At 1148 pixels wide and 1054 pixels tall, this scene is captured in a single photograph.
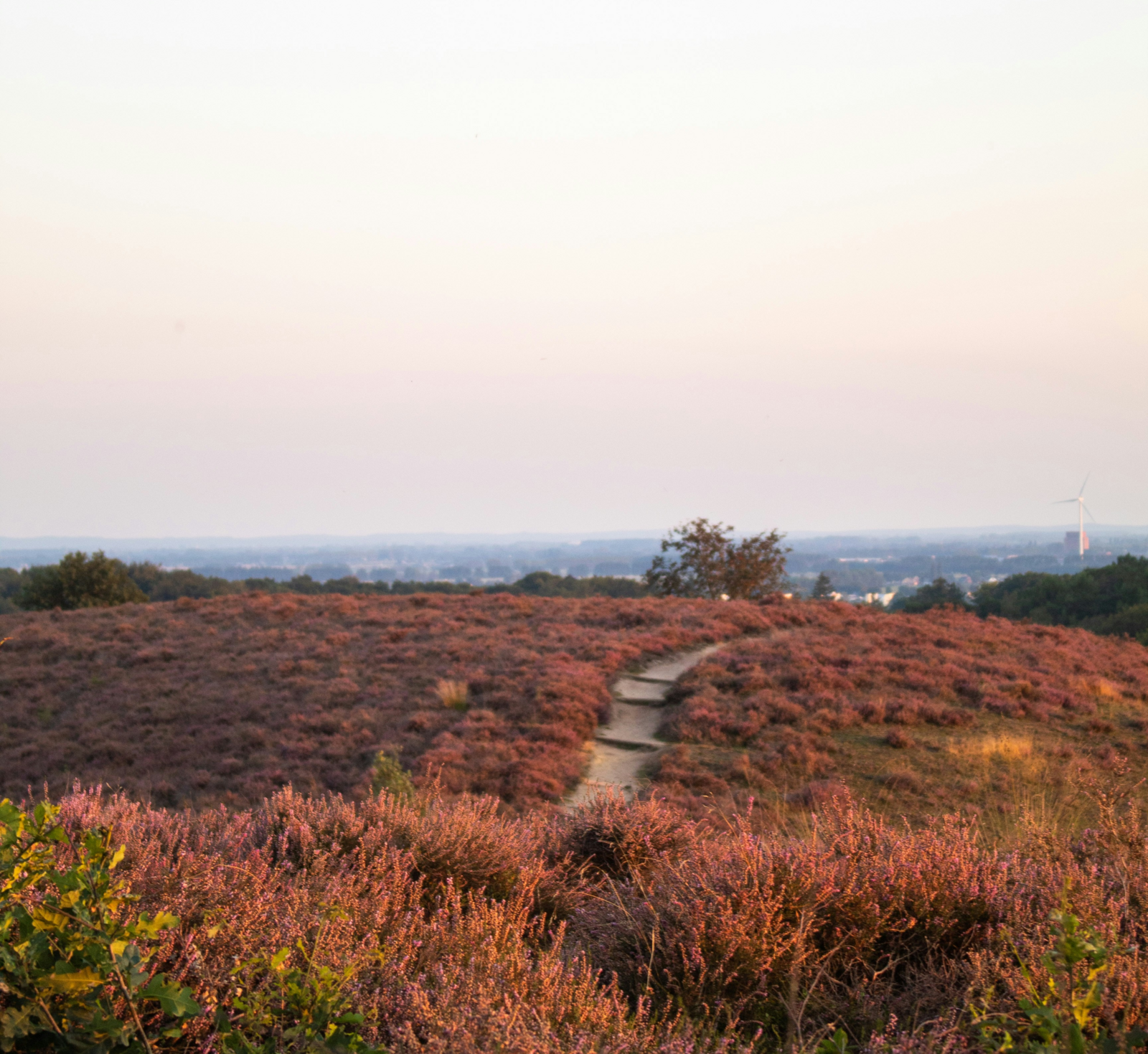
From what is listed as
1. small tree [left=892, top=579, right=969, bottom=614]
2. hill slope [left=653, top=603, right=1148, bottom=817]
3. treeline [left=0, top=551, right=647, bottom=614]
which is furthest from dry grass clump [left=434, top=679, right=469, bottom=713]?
small tree [left=892, top=579, right=969, bottom=614]

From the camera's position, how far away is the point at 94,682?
55.7 feet

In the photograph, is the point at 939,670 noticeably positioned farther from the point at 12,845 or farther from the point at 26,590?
the point at 26,590

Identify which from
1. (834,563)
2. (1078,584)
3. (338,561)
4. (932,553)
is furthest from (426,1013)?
(338,561)

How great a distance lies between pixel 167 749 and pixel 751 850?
12295mm

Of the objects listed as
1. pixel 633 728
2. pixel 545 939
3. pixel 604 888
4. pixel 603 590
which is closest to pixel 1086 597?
pixel 603 590

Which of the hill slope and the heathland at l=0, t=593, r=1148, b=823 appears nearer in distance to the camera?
the hill slope

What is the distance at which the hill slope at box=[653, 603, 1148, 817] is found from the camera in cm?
928

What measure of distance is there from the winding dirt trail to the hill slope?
Result: 503 millimetres

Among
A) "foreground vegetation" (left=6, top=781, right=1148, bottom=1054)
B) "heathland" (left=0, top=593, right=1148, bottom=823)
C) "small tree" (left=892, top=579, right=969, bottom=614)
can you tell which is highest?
"foreground vegetation" (left=6, top=781, right=1148, bottom=1054)

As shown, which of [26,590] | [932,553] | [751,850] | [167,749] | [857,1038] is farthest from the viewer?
[932,553]

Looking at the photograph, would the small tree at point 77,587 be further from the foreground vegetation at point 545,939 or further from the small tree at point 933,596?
the small tree at point 933,596

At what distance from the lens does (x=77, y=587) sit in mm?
31578

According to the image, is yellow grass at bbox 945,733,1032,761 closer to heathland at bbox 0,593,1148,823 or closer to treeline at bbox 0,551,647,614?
heathland at bbox 0,593,1148,823

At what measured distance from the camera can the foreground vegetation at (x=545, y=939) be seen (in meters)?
2.44
